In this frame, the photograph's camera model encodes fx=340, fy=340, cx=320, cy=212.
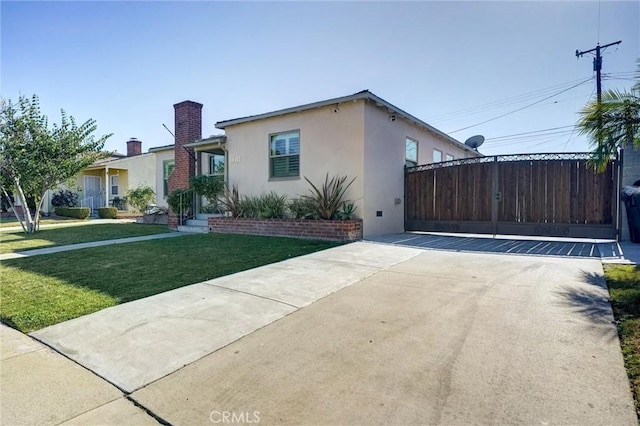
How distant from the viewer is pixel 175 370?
259 cm

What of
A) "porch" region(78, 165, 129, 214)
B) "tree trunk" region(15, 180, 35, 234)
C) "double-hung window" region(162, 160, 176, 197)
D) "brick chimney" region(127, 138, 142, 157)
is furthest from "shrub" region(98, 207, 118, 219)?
"tree trunk" region(15, 180, 35, 234)

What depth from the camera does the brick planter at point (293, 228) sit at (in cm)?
891

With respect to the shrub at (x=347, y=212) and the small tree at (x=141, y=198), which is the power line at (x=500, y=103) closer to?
the shrub at (x=347, y=212)

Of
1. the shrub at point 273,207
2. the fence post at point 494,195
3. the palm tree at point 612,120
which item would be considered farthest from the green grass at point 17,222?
the palm tree at point 612,120

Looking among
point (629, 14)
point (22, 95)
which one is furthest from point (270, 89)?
point (629, 14)

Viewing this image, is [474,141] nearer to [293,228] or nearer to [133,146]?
[293,228]

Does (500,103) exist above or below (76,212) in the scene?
above

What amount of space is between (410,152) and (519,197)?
4.01 m

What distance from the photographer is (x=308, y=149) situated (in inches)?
413

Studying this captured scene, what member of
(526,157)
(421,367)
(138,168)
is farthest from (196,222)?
(138,168)

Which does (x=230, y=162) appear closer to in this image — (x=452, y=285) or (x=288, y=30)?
(x=288, y=30)

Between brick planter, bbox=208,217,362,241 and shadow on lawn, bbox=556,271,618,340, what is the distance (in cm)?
508

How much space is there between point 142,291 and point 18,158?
33.1 feet

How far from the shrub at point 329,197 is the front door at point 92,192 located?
21354 mm
